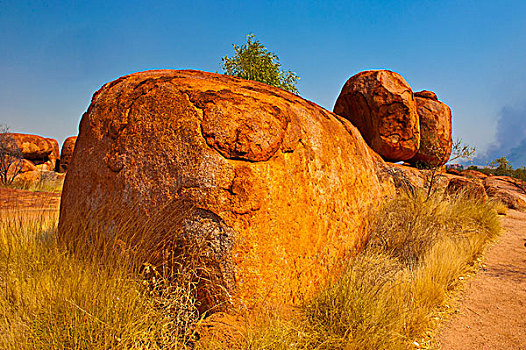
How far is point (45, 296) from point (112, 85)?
2079 millimetres

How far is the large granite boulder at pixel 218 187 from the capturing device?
7.06ft

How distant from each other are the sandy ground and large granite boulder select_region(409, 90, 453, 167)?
14.2 ft

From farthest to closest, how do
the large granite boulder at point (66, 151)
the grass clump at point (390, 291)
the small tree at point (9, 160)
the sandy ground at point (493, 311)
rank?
1. the large granite boulder at point (66, 151)
2. the small tree at point (9, 160)
3. the sandy ground at point (493, 311)
4. the grass clump at point (390, 291)

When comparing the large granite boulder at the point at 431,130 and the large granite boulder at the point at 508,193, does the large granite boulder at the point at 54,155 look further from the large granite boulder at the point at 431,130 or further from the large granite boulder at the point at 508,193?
the large granite boulder at the point at 508,193

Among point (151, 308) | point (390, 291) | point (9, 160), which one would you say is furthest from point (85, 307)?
point (9, 160)

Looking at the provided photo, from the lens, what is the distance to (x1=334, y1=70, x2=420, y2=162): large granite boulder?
7910 mm

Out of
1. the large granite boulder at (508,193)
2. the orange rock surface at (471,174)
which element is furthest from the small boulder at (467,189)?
the large granite boulder at (508,193)

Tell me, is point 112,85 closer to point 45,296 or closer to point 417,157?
point 45,296

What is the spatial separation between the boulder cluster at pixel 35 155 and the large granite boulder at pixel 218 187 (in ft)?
52.5

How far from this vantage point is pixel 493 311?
3322 mm

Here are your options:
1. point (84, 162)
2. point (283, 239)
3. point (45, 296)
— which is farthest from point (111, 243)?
point (283, 239)

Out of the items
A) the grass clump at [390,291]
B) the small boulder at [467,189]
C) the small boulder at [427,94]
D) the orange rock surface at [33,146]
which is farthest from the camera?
the orange rock surface at [33,146]

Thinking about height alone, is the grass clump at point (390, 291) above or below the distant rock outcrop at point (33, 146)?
below

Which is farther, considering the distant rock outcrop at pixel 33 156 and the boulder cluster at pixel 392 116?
the distant rock outcrop at pixel 33 156
